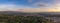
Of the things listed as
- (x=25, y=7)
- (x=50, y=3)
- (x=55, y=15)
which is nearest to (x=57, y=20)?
(x=55, y=15)

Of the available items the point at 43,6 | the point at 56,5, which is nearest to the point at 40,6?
the point at 43,6

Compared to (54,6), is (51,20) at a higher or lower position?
lower

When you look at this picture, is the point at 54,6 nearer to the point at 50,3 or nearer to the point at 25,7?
the point at 50,3

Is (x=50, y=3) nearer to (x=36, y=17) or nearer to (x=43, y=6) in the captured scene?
(x=43, y=6)

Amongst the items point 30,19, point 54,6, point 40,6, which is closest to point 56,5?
point 54,6

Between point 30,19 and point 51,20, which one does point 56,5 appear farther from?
point 30,19

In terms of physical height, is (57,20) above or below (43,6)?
below

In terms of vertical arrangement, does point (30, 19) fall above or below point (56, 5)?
below
